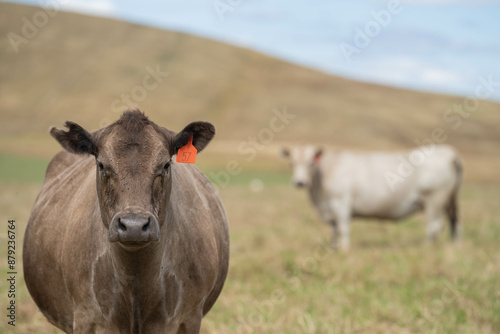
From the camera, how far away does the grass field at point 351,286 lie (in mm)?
5836

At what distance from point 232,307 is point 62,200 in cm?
274

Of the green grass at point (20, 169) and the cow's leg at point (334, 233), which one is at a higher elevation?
the cow's leg at point (334, 233)

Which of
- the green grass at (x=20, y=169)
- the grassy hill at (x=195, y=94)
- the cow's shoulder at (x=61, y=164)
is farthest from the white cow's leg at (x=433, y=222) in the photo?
the grassy hill at (x=195, y=94)

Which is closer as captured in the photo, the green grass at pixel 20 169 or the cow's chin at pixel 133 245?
the cow's chin at pixel 133 245

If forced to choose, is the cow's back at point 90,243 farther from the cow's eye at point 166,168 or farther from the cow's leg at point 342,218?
the cow's leg at point 342,218

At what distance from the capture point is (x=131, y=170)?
3.35m

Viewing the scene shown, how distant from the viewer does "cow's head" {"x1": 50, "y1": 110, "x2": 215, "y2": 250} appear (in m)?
3.11

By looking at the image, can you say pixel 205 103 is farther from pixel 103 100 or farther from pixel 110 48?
pixel 110 48

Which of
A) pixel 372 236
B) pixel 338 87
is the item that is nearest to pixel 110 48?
pixel 338 87

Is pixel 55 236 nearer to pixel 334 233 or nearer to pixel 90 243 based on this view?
pixel 90 243

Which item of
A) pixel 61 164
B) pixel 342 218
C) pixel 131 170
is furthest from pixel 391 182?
pixel 131 170

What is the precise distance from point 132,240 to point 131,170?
481 mm
